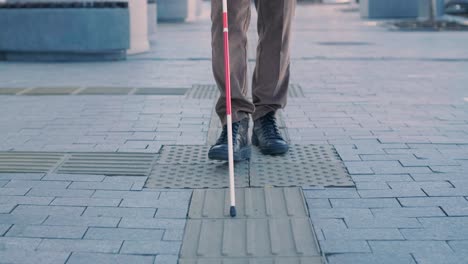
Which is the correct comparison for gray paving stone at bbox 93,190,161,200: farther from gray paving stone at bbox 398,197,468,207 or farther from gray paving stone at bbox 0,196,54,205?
gray paving stone at bbox 398,197,468,207

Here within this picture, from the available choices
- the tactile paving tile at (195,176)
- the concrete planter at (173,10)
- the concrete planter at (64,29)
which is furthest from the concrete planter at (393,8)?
the tactile paving tile at (195,176)

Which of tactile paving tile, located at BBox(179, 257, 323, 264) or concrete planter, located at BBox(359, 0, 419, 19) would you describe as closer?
tactile paving tile, located at BBox(179, 257, 323, 264)

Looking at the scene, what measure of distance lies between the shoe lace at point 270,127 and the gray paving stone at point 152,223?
1.20 metres

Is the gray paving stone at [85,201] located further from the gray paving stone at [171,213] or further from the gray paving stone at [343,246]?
the gray paving stone at [343,246]

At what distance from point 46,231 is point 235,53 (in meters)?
1.48

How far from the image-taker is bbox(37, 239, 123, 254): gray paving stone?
253cm

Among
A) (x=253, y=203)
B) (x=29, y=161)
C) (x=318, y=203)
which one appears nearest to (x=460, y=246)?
(x=318, y=203)

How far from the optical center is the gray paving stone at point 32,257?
243 centimetres

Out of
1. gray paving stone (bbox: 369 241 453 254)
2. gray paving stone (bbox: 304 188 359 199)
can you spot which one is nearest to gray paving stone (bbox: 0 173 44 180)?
gray paving stone (bbox: 304 188 359 199)

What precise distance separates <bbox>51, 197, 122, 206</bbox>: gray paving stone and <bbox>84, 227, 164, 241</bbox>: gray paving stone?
322mm

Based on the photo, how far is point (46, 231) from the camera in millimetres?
2727

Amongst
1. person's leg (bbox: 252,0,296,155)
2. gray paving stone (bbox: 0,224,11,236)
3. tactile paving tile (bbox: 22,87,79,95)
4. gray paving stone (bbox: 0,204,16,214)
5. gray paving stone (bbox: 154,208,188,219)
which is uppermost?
person's leg (bbox: 252,0,296,155)

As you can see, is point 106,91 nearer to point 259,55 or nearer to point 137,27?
point 259,55

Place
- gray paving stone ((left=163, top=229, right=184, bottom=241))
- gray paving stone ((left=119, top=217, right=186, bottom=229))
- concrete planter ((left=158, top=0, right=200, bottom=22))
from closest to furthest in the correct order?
1. gray paving stone ((left=163, top=229, right=184, bottom=241))
2. gray paving stone ((left=119, top=217, right=186, bottom=229))
3. concrete planter ((left=158, top=0, right=200, bottom=22))
